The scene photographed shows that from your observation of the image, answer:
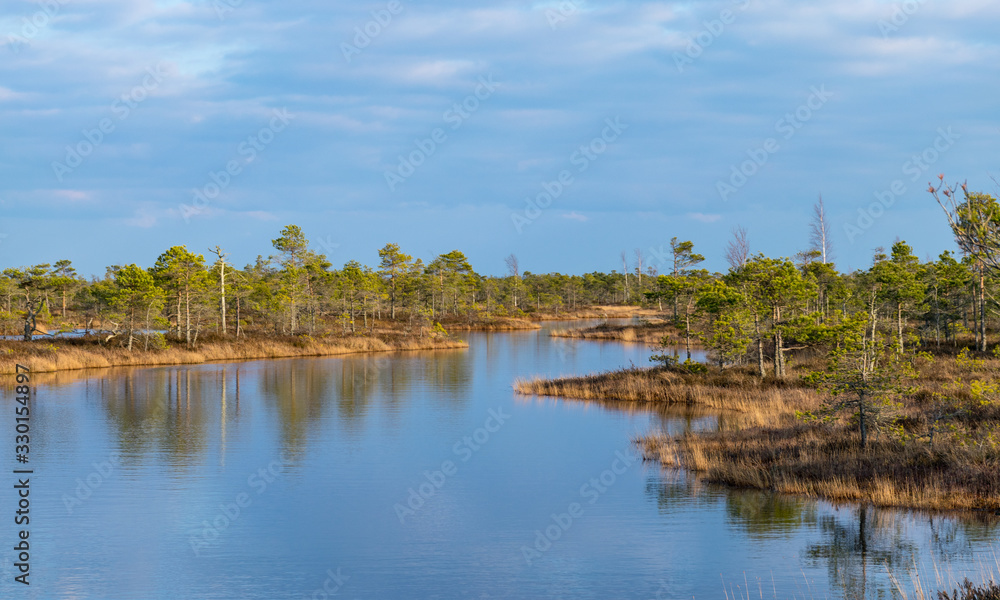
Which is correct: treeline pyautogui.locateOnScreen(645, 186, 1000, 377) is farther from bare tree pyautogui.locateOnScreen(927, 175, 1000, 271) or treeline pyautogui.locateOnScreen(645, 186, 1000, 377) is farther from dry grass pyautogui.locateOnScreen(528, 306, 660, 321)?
dry grass pyautogui.locateOnScreen(528, 306, 660, 321)

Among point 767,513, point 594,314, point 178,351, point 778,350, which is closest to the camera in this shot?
point 767,513

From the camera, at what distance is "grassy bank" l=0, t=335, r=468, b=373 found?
139 ft

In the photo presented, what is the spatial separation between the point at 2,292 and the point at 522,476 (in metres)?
70.4

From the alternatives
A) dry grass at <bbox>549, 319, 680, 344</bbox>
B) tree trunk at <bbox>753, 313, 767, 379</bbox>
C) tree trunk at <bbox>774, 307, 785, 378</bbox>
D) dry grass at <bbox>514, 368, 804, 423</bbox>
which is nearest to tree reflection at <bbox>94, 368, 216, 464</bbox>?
dry grass at <bbox>514, 368, 804, 423</bbox>

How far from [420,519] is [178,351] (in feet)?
124

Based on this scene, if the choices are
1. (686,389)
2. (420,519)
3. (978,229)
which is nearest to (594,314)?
(686,389)

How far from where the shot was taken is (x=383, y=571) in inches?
487

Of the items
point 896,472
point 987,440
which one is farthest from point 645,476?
point 987,440

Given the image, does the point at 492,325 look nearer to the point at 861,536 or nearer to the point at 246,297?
the point at 246,297

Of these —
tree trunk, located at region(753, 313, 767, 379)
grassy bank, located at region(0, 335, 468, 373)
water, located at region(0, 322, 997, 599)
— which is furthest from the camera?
grassy bank, located at region(0, 335, 468, 373)

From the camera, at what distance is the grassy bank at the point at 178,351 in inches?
1662

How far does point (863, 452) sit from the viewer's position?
16.5 metres

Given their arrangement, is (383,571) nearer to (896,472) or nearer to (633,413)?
(896,472)

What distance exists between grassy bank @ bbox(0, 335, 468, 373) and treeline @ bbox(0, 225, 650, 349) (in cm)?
140
